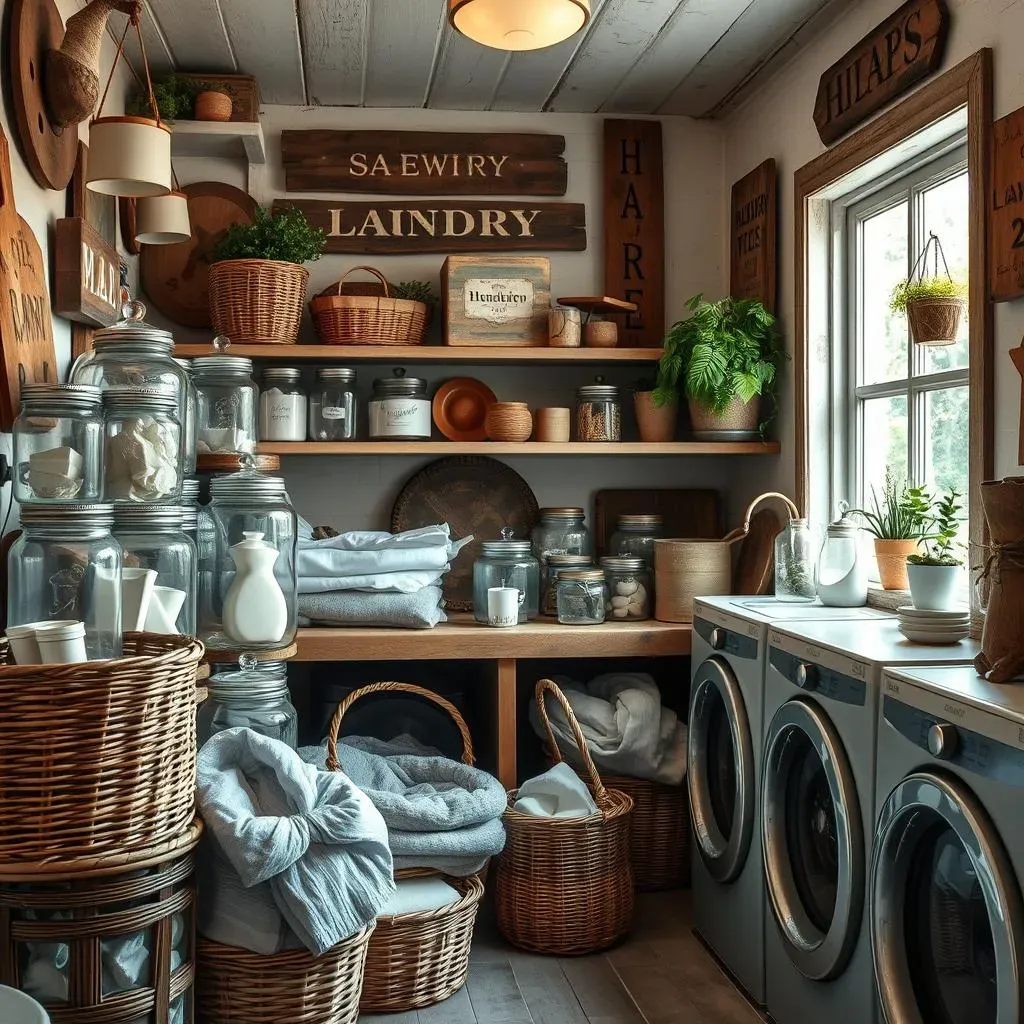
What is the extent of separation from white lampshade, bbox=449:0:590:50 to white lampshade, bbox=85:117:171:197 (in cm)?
65

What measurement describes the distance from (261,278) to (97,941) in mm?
2031

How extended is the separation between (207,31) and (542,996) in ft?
8.56

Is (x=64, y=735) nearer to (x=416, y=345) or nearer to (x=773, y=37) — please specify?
(x=416, y=345)

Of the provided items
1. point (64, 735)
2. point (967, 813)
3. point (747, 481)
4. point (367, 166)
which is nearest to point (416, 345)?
point (367, 166)

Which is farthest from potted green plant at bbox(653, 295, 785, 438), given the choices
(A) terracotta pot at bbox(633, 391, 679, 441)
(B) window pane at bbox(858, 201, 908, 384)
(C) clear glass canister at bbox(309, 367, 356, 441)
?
(C) clear glass canister at bbox(309, 367, 356, 441)

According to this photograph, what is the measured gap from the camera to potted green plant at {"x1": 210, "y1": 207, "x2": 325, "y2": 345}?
10.7 ft

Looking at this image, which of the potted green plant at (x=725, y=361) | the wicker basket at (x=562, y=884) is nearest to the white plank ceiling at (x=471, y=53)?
the potted green plant at (x=725, y=361)

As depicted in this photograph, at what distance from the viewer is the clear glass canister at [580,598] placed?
323 cm

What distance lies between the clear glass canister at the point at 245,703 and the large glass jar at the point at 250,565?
0.25ft

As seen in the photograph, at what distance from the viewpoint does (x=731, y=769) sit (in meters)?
2.64

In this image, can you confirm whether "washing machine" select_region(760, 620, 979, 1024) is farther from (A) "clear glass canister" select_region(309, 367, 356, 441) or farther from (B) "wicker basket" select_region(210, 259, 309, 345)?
(B) "wicker basket" select_region(210, 259, 309, 345)

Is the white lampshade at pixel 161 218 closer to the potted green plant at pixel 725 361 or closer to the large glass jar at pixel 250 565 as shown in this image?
the large glass jar at pixel 250 565

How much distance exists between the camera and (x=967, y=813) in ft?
4.99

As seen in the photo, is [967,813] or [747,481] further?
[747,481]
